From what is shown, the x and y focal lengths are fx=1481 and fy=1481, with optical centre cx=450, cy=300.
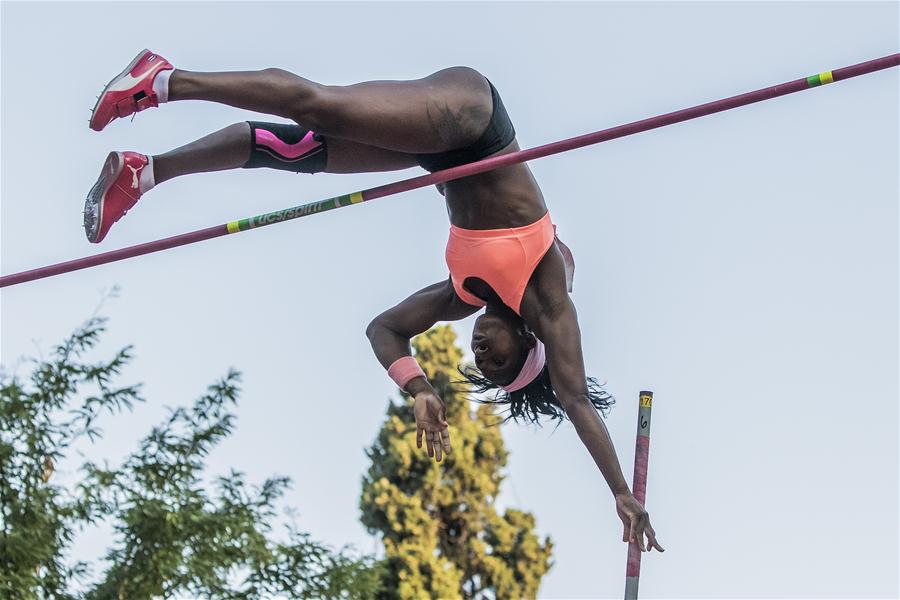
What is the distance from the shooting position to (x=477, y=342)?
5.46 meters

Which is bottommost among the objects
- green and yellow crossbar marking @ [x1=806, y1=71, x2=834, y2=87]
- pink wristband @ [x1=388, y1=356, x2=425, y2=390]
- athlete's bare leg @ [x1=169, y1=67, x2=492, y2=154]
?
pink wristband @ [x1=388, y1=356, x2=425, y2=390]

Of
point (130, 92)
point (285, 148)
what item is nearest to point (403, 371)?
point (285, 148)

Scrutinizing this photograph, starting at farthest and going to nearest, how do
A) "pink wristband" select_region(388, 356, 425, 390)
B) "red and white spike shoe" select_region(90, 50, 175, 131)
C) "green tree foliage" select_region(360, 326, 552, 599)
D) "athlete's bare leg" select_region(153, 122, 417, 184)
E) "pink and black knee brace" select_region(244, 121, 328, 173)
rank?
"green tree foliage" select_region(360, 326, 552, 599) < "pink wristband" select_region(388, 356, 425, 390) < "pink and black knee brace" select_region(244, 121, 328, 173) < "athlete's bare leg" select_region(153, 122, 417, 184) < "red and white spike shoe" select_region(90, 50, 175, 131)

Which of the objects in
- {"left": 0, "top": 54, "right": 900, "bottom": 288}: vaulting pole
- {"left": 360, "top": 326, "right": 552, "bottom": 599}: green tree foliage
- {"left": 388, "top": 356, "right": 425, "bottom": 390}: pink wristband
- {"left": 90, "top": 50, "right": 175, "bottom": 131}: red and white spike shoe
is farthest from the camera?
{"left": 360, "top": 326, "right": 552, "bottom": 599}: green tree foliage

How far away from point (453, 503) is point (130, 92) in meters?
10.5

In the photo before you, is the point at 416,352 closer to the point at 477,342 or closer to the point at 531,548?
the point at 531,548

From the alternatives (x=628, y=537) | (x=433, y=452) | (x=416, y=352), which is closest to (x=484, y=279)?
(x=433, y=452)

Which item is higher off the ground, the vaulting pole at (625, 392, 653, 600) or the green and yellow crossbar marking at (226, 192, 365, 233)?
the green and yellow crossbar marking at (226, 192, 365, 233)

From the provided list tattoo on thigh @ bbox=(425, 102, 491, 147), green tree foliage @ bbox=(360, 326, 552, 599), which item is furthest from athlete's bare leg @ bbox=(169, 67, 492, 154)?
green tree foliage @ bbox=(360, 326, 552, 599)

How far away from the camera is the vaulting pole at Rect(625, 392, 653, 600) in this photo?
5.38 meters

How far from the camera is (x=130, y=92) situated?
4.62 metres

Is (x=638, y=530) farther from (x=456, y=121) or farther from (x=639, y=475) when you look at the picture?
(x=456, y=121)

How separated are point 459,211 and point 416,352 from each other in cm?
967

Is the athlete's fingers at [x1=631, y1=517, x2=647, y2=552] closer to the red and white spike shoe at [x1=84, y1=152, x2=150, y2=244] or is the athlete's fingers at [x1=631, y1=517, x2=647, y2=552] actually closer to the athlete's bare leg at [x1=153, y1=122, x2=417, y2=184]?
the athlete's bare leg at [x1=153, y1=122, x2=417, y2=184]
